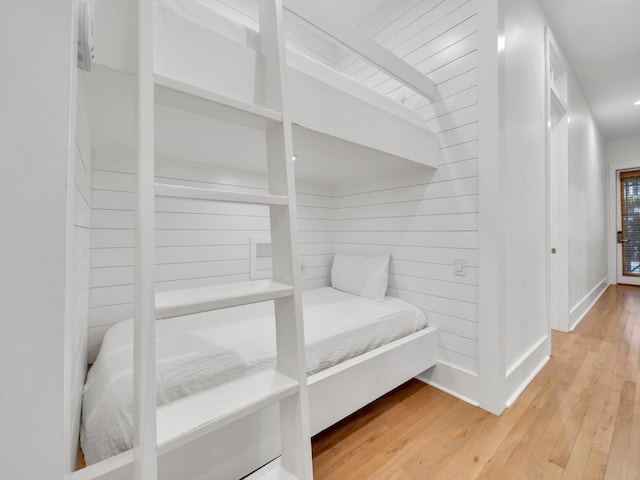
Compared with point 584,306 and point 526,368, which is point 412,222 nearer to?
point 526,368

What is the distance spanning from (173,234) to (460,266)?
185 centimetres

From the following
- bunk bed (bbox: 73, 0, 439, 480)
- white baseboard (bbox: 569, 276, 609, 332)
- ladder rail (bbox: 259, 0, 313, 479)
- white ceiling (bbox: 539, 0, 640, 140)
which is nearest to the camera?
bunk bed (bbox: 73, 0, 439, 480)

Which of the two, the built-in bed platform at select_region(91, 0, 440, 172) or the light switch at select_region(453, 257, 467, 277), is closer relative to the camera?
the built-in bed platform at select_region(91, 0, 440, 172)

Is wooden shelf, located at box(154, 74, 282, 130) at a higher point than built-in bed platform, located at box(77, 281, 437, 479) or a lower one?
higher

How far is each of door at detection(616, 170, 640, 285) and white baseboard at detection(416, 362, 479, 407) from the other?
6.03 meters

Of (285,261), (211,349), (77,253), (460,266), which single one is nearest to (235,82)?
(285,261)

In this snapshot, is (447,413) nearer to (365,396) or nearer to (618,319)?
(365,396)

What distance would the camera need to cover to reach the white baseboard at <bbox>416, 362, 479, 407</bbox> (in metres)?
1.73

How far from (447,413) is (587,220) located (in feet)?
12.2

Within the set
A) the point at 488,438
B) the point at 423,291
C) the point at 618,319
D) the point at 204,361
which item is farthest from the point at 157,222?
the point at 618,319

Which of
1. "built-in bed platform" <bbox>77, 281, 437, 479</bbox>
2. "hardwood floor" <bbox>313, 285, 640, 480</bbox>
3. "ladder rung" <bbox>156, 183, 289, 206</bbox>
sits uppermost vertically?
"ladder rung" <bbox>156, 183, 289, 206</bbox>

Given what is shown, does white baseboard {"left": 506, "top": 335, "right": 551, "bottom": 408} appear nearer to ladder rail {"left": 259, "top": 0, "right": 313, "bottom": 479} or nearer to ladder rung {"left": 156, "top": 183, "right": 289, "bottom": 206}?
ladder rail {"left": 259, "top": 0, "right": 313, "bottom": 479}

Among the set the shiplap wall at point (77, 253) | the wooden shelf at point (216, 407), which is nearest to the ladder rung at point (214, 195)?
the shiplap wall at point (77, 253)

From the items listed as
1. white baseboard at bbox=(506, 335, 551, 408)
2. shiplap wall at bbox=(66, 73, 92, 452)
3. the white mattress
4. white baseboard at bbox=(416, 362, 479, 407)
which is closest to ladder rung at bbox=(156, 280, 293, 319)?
shiplap wall at bbox=(66, 73, 92, 452)
